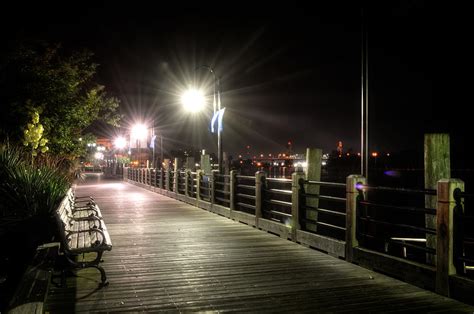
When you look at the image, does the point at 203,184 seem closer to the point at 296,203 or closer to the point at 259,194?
the point at 259,194

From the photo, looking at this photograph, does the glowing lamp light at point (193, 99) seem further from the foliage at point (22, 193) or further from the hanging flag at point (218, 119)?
the foliage at point (22, 193)

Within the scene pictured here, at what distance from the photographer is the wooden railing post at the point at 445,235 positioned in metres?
5.69

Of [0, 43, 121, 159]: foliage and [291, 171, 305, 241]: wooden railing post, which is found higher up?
[0, 43, 121, 159]: foliage

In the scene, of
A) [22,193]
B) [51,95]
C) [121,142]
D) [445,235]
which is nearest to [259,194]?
[22,193]

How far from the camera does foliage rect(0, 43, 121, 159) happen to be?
15.6m

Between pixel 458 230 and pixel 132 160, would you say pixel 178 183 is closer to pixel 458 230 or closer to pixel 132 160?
pixel 458 230

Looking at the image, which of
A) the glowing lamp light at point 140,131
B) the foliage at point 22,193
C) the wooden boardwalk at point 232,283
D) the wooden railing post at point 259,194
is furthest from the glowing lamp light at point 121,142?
the wooden boardwalk at point 232,283

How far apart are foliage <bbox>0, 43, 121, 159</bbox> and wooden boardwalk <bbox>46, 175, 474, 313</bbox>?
8.24m

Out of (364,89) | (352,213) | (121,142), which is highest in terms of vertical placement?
(121,142)

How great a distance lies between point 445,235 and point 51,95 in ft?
47.7

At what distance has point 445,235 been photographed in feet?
19.0

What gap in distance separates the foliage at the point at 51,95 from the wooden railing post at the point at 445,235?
12.8m

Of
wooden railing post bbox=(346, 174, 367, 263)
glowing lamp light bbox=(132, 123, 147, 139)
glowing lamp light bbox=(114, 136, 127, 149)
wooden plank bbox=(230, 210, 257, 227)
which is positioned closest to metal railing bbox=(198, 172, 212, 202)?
wooden plank bbox=(230, 210, 257, 227)

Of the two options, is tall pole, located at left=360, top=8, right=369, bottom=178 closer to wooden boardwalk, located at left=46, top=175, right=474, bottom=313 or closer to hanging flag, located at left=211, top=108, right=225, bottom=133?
wooden boardwalk, located at left=46, top=175, right=474, bottom=313
